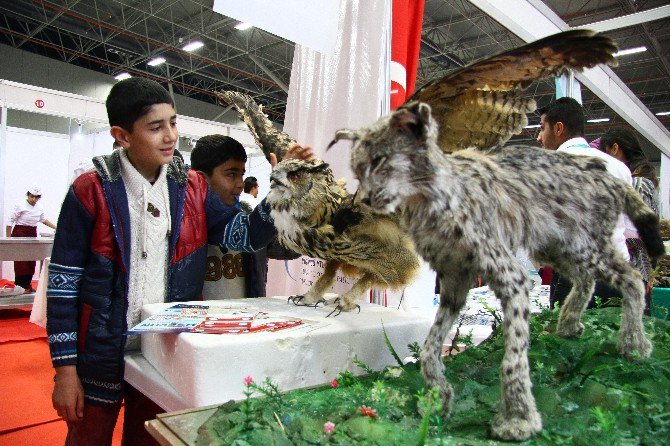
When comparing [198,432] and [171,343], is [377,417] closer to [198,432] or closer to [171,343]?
[198,432]

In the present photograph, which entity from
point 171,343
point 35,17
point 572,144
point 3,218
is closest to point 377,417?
point 171,343

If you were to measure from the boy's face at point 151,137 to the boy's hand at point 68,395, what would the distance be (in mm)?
609

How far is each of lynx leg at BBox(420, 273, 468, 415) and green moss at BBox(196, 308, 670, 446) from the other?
4cm

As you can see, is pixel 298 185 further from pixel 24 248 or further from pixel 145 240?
pixel 24 248

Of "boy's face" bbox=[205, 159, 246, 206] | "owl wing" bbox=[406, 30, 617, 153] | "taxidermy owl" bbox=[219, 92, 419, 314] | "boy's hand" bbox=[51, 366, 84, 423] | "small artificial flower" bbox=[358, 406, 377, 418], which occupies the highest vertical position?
"owl wing" bbox=[406, 30, 617, 153]

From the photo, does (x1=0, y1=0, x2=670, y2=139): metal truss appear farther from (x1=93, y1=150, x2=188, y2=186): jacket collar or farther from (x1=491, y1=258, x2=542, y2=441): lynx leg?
(x1=491, y1=258, x2=542, y2=441): lynx leg

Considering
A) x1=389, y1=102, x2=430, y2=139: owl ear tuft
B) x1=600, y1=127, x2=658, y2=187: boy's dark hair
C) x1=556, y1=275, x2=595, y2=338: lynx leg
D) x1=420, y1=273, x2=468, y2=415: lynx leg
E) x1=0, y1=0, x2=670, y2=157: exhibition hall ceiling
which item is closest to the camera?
x1=389, y1=102, x2=430, y2=139: owl ear tuft

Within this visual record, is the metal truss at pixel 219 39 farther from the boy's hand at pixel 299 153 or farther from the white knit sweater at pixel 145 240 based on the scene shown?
the white knit sweater at pixel 145 240

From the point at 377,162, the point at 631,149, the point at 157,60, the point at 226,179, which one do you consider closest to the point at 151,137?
the point at 226,179

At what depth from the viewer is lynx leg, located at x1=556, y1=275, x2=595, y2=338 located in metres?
1.09

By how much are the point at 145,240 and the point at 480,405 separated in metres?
0.99

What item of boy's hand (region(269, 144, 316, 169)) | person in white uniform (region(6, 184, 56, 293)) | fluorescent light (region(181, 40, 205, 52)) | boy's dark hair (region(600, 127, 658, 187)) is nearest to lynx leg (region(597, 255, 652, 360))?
boy's hand (region(269, 144, 316, 169))

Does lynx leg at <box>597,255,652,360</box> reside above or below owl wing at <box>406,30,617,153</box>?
below

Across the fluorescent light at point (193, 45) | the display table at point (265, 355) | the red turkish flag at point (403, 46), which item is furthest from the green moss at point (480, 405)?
the fluorescent light at point (193, 45)
